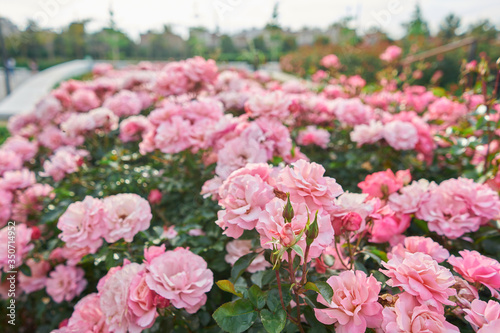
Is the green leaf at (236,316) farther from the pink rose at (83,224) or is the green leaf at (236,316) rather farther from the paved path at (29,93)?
the paved path at (29,93)

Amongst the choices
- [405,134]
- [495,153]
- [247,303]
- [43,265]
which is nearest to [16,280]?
[43,265]

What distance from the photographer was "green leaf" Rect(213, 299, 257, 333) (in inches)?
28.3

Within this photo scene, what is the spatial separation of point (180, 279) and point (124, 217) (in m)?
0.40

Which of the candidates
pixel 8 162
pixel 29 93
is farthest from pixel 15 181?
pixel 29 93

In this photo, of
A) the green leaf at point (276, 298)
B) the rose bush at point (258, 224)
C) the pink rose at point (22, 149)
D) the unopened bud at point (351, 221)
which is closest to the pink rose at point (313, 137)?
the rose bush at point (258, 224)

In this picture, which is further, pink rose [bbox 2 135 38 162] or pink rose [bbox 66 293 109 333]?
pink rose [bbox 2 135 38 162]

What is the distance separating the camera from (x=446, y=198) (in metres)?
1.06

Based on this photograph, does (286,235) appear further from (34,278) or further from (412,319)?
(34,278)

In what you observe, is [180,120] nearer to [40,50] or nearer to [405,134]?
[405,134]

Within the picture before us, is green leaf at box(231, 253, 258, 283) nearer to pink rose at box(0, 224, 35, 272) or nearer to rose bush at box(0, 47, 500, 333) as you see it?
rose bush at box(0, 47, 500, 333)

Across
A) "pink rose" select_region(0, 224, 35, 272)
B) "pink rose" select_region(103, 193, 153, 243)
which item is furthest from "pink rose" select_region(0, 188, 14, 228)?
"pink rose" select_region(103, 193, 153, 243)

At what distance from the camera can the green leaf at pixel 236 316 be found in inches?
28.3

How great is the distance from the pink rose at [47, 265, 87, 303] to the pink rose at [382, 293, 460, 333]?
1394 mm

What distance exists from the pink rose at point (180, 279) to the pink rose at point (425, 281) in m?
0.47
